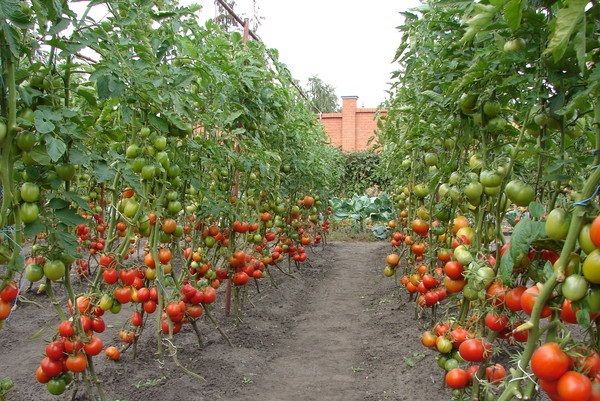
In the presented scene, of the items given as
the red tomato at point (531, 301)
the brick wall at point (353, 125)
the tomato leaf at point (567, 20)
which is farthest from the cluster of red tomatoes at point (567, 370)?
the brick wall at point (353, 125)

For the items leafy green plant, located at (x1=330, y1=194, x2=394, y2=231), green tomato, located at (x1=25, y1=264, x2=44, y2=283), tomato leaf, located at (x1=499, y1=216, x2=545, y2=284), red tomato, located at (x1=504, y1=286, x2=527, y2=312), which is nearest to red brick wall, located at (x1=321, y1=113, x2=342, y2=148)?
leafy green plant, located at (x1=330, y1=194, x2=394, y2=231)

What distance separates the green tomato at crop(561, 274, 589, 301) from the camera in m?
0.98

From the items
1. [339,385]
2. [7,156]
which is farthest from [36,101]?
[339,385]

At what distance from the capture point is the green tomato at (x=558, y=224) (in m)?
1.09

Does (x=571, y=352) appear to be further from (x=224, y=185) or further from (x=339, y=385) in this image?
(x=224, y=185)

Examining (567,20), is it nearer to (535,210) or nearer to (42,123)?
(535,210)

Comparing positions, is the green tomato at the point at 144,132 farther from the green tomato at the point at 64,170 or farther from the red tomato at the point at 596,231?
the red tomato at the point at 596,231

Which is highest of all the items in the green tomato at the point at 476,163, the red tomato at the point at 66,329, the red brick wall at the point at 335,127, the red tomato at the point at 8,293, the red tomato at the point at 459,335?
the red brick wall at the point at 335,127

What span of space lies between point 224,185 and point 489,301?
2519 millimetres

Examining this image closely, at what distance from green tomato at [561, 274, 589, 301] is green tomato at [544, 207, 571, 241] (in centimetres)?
12

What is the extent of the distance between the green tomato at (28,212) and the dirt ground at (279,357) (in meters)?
0.84

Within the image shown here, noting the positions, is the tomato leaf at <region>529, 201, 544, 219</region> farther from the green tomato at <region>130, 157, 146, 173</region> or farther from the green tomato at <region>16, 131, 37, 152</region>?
the green tomato at <region>130, 157, 146, 173</region>

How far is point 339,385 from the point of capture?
3.45 metres

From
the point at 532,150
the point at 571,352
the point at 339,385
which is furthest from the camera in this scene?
the point at 339,385
